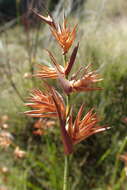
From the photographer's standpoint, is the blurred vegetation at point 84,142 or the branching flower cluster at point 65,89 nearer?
the branching flower cluster at point 65,89

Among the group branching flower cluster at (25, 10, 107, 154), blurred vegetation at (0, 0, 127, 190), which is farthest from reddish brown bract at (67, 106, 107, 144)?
blurred vegetation at (0, 0, 127, 190)

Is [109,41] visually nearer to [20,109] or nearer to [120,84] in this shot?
[120,84]

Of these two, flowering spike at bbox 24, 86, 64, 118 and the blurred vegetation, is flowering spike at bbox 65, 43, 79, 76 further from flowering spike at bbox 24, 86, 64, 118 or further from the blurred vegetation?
the blurred vegetation

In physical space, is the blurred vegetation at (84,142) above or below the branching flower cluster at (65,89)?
below

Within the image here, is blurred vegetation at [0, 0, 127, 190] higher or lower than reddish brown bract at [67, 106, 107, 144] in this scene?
lower

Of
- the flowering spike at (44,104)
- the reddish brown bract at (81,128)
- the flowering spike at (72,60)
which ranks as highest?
the flowering spike at (72,60)

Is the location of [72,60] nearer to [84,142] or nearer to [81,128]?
[81,128]

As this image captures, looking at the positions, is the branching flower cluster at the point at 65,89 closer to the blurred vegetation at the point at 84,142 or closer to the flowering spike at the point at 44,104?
the flowering spike at the point at 44,104

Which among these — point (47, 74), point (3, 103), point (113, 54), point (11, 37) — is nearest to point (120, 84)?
point (113, 54)

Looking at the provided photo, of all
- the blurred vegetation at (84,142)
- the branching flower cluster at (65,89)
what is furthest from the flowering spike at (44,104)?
the blurred vegetation at (84,142)

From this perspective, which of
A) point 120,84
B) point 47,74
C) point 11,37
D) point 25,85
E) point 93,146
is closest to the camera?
point 47,74

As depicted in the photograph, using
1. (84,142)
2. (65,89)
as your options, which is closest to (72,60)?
(65,89)
